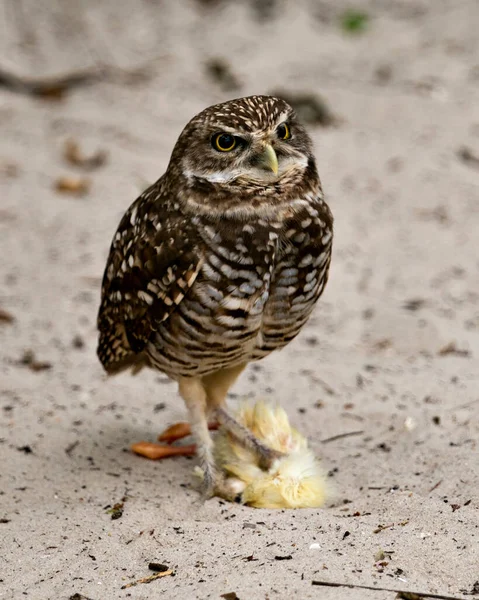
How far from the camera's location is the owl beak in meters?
3.34

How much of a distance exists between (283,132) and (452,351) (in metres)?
2.21

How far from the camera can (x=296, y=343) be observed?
5.54 metres

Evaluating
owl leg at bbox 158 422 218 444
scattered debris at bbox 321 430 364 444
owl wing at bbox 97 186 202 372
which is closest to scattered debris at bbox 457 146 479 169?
scattered debris at bbox 321 430 364 444

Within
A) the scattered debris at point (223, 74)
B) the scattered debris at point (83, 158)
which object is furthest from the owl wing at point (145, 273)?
the scattered debris at point (223, 74)

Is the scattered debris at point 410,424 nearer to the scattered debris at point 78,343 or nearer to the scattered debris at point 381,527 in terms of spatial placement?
the scattered debris at point 381,527

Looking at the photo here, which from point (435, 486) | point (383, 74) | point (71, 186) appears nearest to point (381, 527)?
point (435, 486)

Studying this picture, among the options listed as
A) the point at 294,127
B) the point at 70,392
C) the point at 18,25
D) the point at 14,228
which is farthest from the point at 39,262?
the point at 18,25

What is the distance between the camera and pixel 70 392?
489cm

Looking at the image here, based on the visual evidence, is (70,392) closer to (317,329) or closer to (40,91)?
(317,329)

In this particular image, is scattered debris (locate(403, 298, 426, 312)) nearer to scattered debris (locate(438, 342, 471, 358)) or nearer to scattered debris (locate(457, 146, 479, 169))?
scattered debris (locate(438, 342, 471, 358))

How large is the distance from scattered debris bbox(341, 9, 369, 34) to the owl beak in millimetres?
7438

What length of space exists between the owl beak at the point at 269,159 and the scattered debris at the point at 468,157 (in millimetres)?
4733

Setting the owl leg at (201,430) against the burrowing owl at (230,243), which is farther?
the owl leg at (201,430)

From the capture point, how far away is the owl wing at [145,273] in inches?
136
